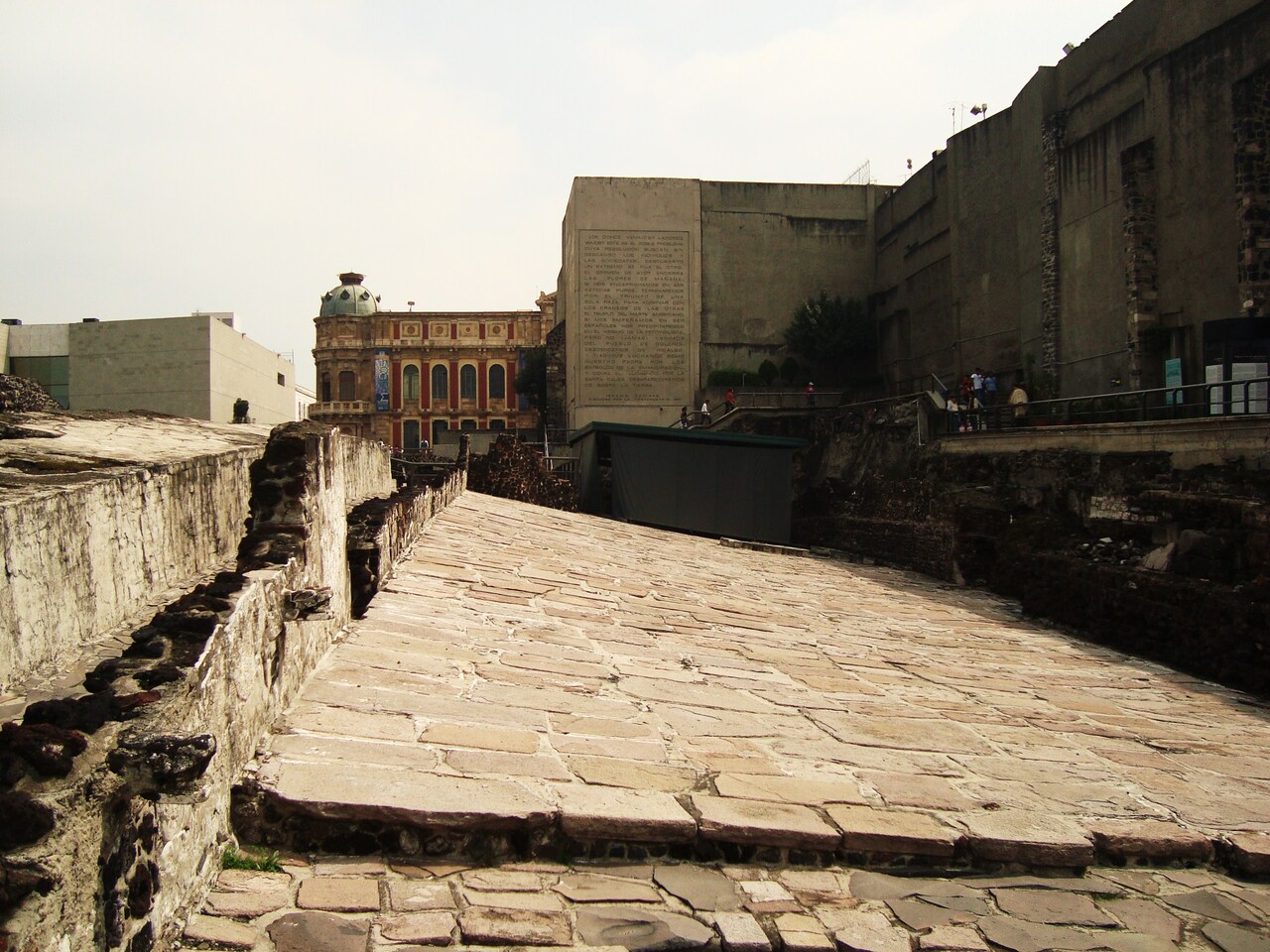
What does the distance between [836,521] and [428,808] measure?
60.8ft

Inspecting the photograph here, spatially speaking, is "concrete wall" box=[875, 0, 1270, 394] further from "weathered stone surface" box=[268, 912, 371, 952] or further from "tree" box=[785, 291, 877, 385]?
"weathered stone surface" box=[268, 912, 371, 952]

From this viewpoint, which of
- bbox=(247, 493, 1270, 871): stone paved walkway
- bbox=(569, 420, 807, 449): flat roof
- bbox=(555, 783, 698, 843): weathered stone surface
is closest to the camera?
bbox=(555, 783, 698, 843): weathered stone surface

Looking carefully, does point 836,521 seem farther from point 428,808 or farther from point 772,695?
point 428,808

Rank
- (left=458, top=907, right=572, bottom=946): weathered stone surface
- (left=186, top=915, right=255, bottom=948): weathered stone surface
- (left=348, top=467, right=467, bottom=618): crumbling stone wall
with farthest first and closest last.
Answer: (left=348, top=467, right=467, bottom=618): crumbling stone wall, (left=458, top=907, right=572, bottom=946): weathered stone surface, (left=186, top=915, right=255, bottom=948): weathered stone surface

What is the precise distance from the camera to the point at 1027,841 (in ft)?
11.6

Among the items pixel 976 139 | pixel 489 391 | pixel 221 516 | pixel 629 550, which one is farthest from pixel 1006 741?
pixel 489 391

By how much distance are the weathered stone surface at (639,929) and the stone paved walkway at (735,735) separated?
1.07ft

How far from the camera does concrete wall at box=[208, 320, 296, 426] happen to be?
30.2 meters

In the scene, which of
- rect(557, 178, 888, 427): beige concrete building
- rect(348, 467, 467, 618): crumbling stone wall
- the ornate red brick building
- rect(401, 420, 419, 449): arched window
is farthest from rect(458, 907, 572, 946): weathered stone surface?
rect(401, 420, 419, 449): arched window

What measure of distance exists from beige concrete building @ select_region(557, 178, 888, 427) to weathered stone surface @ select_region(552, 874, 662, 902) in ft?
87.5

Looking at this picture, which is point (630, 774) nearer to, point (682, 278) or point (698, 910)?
point (698, 910)

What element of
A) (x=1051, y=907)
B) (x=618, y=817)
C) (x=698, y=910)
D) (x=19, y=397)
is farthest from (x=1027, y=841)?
(x=19, y=397)

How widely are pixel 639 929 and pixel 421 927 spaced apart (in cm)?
58

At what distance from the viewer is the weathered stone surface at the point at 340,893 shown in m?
2.58
